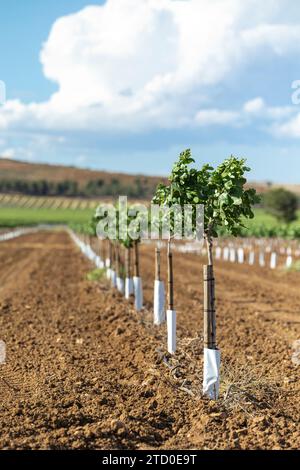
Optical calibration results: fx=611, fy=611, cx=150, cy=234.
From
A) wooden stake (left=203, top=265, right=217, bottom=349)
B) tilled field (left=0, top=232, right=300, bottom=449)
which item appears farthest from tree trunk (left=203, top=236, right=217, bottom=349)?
tilled field (left=0, top=232, right=300, bottom=449)

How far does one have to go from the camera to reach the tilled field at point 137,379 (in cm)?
673

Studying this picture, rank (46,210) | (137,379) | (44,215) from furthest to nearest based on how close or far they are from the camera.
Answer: (46,210)
(44,215)
(137,379)

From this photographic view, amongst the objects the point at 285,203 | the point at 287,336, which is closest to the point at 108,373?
the point at 287,336

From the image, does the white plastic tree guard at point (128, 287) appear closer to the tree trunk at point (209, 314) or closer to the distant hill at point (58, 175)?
the tree trunk at point (209, 314)

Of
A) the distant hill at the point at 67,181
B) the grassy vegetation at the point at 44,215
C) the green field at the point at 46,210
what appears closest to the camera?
the grassy vegetation at the point at 44,215

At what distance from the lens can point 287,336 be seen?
42.3 feet

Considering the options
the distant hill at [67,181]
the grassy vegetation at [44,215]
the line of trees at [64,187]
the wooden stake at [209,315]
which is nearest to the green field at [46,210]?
the grassy vegetation at [44,215]

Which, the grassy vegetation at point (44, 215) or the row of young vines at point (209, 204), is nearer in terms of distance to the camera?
the row of young vines at point (209, 204)

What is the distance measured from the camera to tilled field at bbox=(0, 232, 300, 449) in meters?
6.73

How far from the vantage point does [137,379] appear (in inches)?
357

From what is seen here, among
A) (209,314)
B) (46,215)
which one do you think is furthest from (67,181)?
(209,314)

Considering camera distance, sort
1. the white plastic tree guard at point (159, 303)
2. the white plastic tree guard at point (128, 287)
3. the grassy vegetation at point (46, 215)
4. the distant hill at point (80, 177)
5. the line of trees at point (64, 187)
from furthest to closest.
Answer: the line of trees at point (64, 187) → the distant hill at point (80, 177) → the grassy vegetation at point (46, 215) → the white plastic tree guard at point (128, 287) → the white plastic tree guard at point (159, 303)

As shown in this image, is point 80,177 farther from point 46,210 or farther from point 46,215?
point 46,215

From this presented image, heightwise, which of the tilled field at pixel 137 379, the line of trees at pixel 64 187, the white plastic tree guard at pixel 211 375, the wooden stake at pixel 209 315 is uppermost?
the line of trees at pixel 64 187
